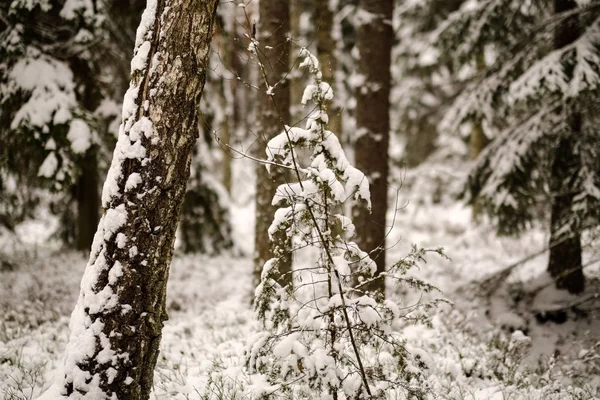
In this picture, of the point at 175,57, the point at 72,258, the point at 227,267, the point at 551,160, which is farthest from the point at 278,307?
the point at 72,258

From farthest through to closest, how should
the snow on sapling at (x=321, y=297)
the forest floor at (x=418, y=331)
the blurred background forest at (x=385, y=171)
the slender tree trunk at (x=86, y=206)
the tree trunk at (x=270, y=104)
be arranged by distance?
the slender tree trunk at (x=86, y=206) → the tree trunk at (x=270, y=104) → the blurred background forest at (x=385, y=171) → the forest floor at (x=418, y=331) → the snow on sapling at (x=321, y=297)

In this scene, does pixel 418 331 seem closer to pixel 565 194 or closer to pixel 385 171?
pixel 385 171

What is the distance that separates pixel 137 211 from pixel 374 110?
417cm

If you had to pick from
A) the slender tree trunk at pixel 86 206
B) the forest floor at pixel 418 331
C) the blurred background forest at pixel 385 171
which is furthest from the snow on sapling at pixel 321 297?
the slender tree trunk at pixel 86 206

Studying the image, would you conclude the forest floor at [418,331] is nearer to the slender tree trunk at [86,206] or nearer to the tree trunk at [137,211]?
the slender tree trunk at [86,206]

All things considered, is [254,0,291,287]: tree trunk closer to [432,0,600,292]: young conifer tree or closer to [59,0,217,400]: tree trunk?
[59,0,217,400]: tree trunk

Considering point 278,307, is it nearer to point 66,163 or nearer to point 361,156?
point 361,156

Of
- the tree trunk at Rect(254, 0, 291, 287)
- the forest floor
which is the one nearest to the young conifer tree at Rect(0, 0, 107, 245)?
the forest floor

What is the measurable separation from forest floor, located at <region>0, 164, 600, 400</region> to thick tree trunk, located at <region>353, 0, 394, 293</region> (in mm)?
730

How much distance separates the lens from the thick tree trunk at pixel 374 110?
590 cm

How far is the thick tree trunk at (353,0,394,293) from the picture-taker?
590 centimetres

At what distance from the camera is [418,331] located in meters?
5.34

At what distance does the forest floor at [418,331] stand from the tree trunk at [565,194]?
30 centimetres

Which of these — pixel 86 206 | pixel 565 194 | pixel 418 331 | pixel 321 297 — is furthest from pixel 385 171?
pixel 86 206
